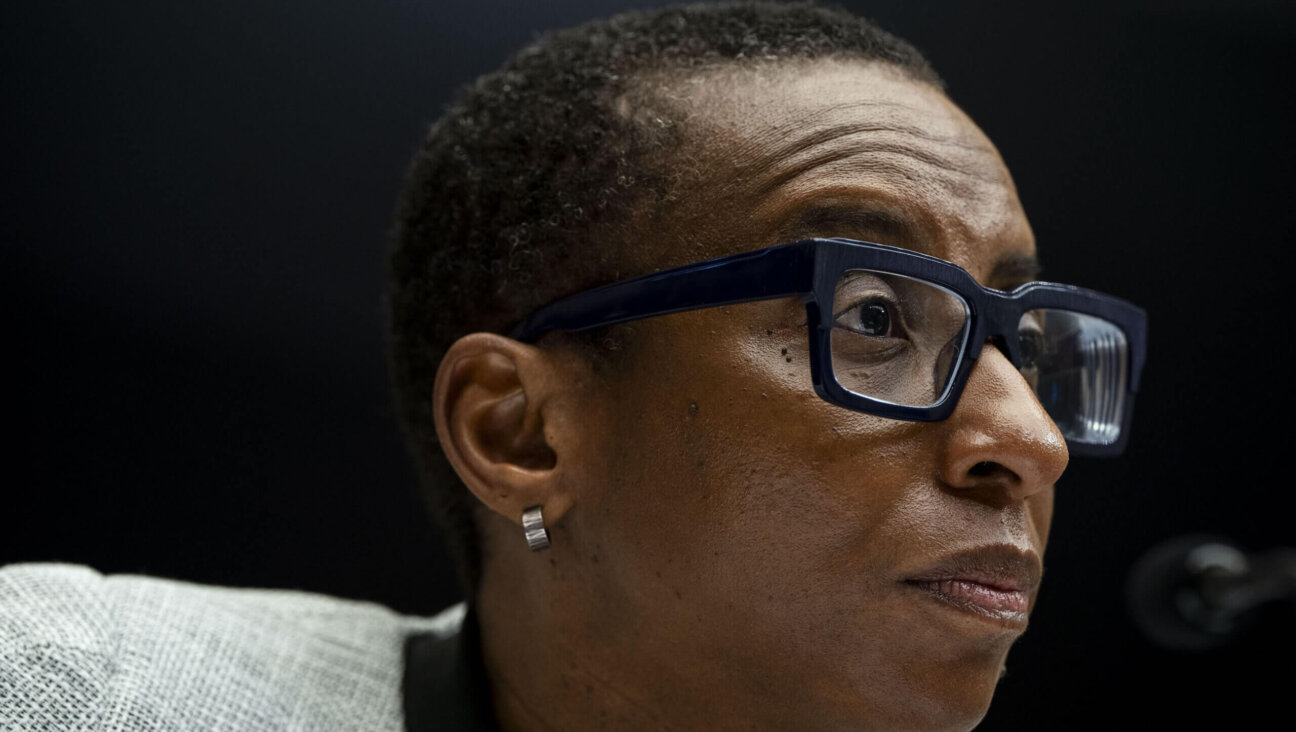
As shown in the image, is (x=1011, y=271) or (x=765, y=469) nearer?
(x=765, y=469)

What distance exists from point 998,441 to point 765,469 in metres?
0.22

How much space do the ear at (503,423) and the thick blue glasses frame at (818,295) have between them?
0.18ft

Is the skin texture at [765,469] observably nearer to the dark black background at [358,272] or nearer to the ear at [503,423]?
the ear at [503,423]

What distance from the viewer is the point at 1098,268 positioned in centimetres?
213

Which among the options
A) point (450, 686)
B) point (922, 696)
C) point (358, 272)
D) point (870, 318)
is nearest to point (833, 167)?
point (870, 318)

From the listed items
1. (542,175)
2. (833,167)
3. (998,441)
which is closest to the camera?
(998,441)

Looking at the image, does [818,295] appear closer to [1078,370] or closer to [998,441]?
[998,441]

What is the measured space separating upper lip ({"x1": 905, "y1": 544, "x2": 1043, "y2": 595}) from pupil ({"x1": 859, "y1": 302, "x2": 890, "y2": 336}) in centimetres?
22

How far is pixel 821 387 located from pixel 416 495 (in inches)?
42.5

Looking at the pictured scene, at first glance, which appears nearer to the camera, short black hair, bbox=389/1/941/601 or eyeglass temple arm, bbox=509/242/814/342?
eyeglass temple arm, bbox=509/242/814/342

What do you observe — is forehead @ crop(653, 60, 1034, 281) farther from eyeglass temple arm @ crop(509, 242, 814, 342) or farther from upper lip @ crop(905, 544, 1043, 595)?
upper lip @ crop(905, 544, 1043, 595)

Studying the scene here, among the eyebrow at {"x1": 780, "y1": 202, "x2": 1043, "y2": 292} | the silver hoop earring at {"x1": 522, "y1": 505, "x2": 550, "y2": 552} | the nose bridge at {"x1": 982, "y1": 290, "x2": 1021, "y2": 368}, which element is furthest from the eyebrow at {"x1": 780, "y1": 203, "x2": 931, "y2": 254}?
the silver hoop earring at {"x1": 522, "y1": 505, "x2": 550, "y2": 552}

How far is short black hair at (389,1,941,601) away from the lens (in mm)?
1308

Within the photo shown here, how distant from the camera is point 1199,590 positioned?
1.99m
